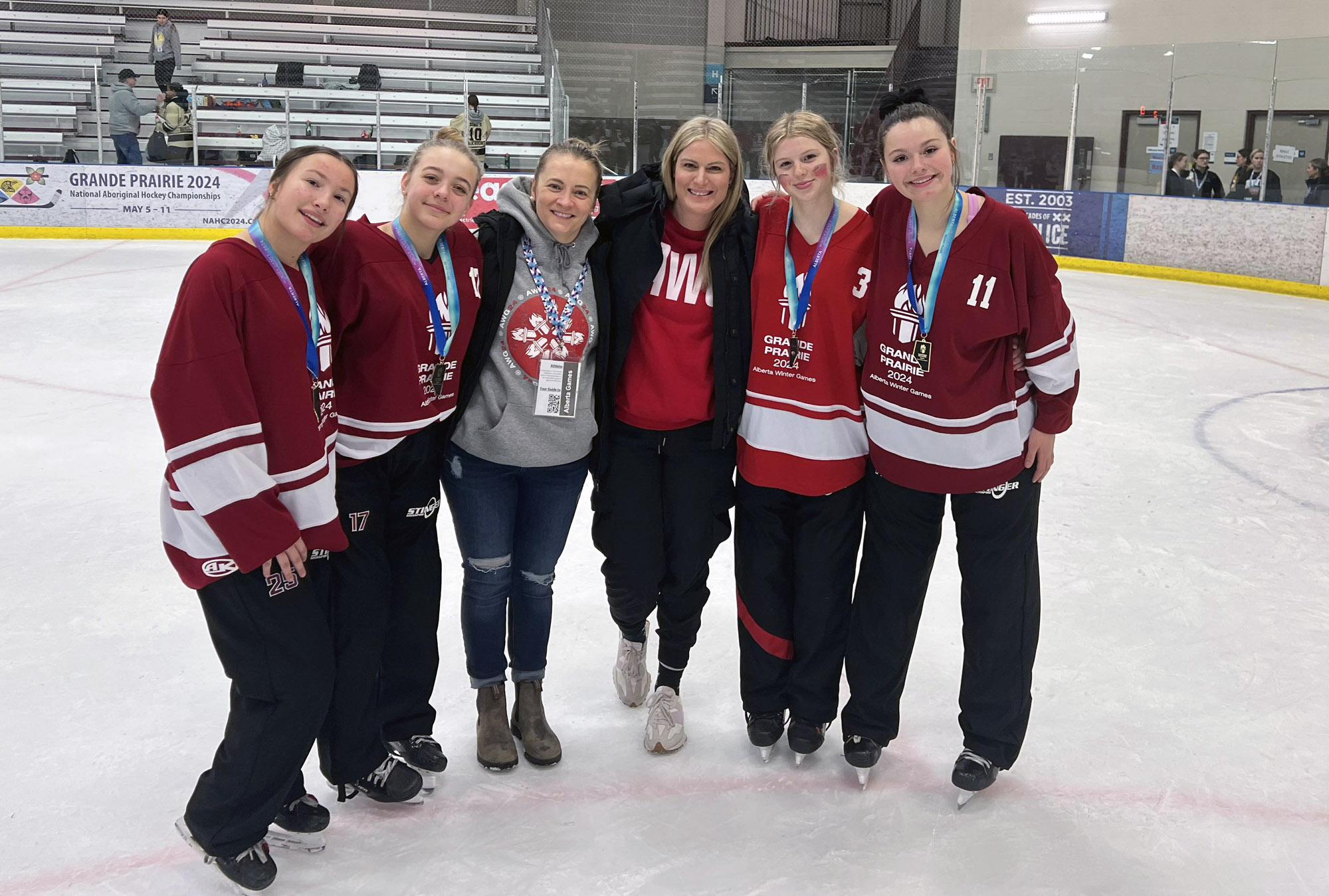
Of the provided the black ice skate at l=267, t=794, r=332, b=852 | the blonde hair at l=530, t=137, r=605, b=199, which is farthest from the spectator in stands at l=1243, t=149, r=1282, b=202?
the black ice skate at l=267, t=794, r=332, b=852

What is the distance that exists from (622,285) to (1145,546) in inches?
92.5

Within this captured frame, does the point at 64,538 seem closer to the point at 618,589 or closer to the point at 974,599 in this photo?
the point at 618,589

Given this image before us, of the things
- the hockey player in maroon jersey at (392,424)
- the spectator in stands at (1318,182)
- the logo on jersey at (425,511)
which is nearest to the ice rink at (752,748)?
the hockey player in maroon jersey at (392,424)

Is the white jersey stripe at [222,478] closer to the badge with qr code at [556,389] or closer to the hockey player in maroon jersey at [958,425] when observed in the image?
the badge with qr code at [556,389]

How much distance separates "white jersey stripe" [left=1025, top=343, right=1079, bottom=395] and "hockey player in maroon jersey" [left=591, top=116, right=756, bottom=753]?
1.79ft

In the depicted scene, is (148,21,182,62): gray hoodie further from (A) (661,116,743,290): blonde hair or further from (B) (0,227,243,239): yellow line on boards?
(A) (661,116,743,290): blonde hair

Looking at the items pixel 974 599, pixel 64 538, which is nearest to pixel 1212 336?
pixel 974 599

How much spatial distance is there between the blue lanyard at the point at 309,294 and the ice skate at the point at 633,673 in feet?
3.62

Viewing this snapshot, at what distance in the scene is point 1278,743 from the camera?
2420mm

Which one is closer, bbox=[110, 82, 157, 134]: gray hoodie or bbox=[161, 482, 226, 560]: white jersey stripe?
bbox=[161, 482, 226, 560]: white jersey stripe

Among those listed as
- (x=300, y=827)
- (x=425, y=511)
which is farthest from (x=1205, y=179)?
(x=300, y=827)

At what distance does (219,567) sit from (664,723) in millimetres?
1057

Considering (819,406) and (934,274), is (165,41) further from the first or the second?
(934,274)

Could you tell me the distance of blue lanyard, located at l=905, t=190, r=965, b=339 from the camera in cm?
194
